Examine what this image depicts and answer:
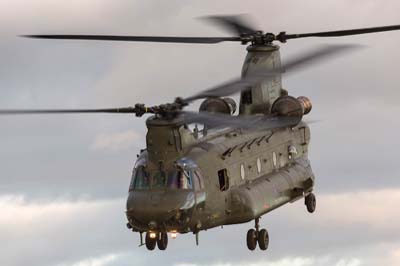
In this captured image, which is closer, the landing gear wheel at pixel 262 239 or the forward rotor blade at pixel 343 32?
the forward rotor blade at pixel 343 32

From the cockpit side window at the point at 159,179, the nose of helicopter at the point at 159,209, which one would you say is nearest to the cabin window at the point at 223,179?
the nose of helicopter at the point at 159,209

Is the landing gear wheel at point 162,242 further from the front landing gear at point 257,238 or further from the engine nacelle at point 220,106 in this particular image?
the engine nacelle at point 220,106

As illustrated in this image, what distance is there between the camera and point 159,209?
162ft

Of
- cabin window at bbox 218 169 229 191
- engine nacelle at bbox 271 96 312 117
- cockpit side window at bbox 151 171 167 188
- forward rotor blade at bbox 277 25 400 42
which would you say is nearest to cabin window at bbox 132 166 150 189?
cockpit side window at bbox 151 171 167 188

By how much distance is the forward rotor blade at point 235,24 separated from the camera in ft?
196

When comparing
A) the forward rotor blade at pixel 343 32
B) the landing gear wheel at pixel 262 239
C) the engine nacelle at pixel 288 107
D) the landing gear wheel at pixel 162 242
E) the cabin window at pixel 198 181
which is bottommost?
the landing gear wheel at pixel 162 242

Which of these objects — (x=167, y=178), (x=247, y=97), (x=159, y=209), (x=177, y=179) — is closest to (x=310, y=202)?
(x=247, y=97)

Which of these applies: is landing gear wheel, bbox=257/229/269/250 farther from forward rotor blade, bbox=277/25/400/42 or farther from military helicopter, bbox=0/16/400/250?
forward rotor blade, bbox=277/25/400/42

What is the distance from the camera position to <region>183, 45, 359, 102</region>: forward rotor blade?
48000 millimetres

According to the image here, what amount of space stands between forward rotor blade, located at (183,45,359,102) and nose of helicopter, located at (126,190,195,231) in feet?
11.3

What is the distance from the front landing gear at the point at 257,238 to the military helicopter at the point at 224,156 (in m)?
0.04

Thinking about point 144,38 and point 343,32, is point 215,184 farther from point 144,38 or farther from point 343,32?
point 343,32

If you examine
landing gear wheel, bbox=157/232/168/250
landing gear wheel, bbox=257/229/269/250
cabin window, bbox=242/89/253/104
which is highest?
cabin window, bbox=242/89/253/104

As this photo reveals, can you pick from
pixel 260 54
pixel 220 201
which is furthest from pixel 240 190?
pixel 260 54
